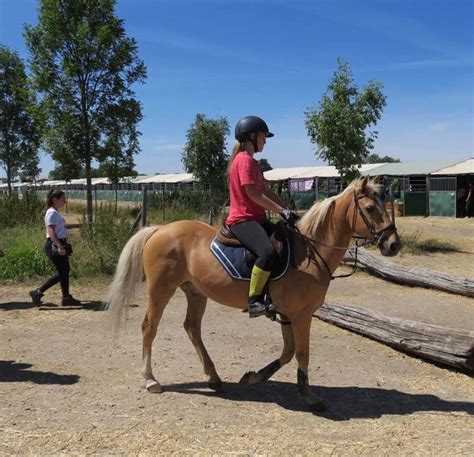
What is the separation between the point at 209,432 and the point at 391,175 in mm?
31546

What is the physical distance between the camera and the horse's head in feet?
14.1

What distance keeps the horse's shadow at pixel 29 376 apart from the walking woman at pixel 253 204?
2149 mm

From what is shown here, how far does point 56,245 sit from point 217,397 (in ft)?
15.0

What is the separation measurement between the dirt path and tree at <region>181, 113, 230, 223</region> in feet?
82.0

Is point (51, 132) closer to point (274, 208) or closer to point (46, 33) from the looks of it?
point (46, 33)

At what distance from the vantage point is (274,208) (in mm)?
4281

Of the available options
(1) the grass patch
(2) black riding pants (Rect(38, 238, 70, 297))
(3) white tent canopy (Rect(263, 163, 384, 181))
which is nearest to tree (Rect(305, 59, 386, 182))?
(1) the grass patch

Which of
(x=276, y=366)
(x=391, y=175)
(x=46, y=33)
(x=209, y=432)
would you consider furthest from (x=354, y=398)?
(x=391, y=175)

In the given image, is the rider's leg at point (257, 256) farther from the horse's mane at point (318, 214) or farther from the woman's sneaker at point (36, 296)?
the woman's sneaker at point (36, 296)

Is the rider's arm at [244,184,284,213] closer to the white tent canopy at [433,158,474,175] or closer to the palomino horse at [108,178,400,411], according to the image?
the palomino horse at [108,178,400,411]

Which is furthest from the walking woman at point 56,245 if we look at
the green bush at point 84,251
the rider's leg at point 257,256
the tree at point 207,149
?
the tree at point 207,149

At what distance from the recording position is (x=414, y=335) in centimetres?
589

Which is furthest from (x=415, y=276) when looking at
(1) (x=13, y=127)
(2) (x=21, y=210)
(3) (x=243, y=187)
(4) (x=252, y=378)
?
(1) (x=13, y=127)

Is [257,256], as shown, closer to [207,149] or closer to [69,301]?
[69,301]
